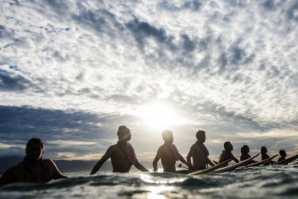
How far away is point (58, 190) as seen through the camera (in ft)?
15.5

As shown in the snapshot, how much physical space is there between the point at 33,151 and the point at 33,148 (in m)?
0.09

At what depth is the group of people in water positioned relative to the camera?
5870 mm

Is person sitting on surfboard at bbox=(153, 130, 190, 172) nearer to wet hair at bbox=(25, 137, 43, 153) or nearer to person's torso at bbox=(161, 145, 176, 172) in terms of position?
person's torso at bbox=(161, 145, 176, 172)

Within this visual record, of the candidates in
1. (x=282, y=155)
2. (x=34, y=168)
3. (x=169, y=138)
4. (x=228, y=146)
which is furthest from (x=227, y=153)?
(x=34, y=168)

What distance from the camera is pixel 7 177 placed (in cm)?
541

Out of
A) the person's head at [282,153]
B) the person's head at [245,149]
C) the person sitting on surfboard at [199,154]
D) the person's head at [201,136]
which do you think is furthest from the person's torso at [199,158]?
the person's head at [282,153]

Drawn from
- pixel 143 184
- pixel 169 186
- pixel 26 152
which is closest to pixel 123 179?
pixel 143 184

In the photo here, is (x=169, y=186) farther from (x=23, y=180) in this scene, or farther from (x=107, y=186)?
(x=23, y=180)

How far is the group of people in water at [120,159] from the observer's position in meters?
5.87

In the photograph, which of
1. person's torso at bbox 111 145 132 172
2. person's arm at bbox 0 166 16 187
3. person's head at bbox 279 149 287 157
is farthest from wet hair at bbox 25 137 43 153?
person's head at bbox 279 149 287 157

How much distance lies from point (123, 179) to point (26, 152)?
285 cm

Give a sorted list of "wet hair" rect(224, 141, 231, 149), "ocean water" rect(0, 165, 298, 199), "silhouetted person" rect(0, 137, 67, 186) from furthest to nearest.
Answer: "wet hair" rect(224, 141, 231, 149)
"silhouetted person" rect(0, 137, 67, 186)
"ocean water" rect(0, 165, 298, 199)

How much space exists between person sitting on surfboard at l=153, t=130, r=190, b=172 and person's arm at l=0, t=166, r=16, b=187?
6.92 metres

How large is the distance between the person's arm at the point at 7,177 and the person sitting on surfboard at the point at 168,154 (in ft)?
22.7
